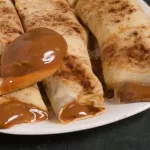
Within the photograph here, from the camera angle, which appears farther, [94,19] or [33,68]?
[94,19]

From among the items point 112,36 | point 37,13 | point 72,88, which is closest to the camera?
point 72,88

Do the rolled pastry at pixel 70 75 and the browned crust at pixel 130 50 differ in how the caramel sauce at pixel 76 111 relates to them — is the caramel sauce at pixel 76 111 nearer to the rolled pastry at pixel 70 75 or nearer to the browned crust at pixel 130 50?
the rolled pastry at pixel 70 75

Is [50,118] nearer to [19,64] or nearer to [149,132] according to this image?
[19,64]

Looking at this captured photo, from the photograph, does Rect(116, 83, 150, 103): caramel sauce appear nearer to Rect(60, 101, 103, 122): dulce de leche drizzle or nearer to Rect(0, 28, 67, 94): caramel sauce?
Rect(60, 101, 103, 122): dulce de leche drizzle

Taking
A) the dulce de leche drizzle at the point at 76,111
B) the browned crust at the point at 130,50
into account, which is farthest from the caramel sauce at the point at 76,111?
the browned crust at the point at 130,50

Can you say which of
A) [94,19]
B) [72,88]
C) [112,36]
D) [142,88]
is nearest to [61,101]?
[72,88]

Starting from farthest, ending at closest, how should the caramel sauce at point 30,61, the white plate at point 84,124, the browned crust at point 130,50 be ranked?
1. the browned crust at point 130,50
2. the caramel sauce at point 30,61
3. the white plate at point 84,124

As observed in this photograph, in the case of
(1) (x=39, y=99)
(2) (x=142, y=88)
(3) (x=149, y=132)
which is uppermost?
(1) (x=39, y=99)

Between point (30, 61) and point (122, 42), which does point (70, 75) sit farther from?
point (122, 42)
